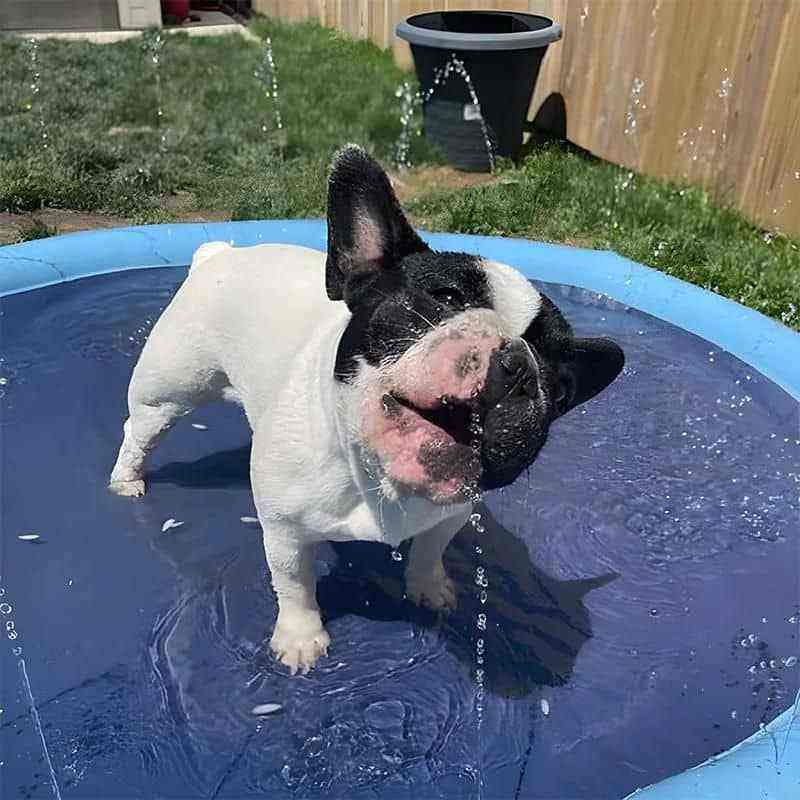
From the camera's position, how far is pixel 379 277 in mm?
1614

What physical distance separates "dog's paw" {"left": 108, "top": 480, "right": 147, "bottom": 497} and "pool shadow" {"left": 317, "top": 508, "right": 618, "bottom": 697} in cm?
66

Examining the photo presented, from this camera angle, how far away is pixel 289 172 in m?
5.89

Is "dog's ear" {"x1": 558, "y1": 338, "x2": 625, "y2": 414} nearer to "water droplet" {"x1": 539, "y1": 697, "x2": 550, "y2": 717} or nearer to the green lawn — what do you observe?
"water droplet" {"x1": 539, "y1": 697, "x2": 550, "y2": 717}

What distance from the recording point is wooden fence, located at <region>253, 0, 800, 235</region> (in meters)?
5.00

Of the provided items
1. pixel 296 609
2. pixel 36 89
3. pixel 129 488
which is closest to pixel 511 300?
pixel 296 609

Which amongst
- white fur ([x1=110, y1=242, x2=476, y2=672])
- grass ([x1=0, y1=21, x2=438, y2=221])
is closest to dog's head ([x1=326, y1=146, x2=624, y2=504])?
white fur ([x1=110, y1=242, x2=476, y2=672])

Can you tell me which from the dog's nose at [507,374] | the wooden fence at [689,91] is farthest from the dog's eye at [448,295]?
the wooden fence at [689,91]

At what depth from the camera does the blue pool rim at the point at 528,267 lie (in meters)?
3.61

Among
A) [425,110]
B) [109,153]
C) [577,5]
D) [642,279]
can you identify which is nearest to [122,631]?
[642,279]

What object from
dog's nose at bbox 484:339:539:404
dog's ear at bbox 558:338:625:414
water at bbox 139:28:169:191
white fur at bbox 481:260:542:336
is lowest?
water at bbox 139:28:169:191

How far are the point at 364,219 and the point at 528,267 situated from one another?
9.06ft

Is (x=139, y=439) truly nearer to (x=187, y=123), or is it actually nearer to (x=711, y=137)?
(x=711, y=137)

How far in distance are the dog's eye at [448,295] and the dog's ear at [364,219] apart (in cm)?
14

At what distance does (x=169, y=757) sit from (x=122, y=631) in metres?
0.43
